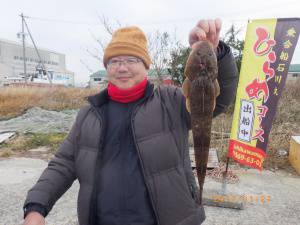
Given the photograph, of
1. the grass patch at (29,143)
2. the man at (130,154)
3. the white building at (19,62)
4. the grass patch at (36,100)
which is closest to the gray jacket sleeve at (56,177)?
the man at (130,154)

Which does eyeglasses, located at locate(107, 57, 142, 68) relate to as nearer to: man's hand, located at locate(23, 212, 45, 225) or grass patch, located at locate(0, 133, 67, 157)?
man's hand, located at locate(23, 212, 45, 225)

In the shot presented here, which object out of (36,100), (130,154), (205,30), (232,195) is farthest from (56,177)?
(36,100)

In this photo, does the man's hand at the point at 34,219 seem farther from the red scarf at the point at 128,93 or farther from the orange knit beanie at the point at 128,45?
the orange knit beanie at the point at 128,45

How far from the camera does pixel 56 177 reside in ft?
6.15

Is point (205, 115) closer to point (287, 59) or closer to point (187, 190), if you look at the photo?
point (187, 190)

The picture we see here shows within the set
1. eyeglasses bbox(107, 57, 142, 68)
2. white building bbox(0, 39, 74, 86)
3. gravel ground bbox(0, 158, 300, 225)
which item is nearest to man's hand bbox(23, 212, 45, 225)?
eyeglasses bbox(107, 57, 142, 68)

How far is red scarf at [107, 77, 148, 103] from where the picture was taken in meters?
1.87

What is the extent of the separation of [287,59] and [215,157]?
10.4ft

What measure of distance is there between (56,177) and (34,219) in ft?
1.01

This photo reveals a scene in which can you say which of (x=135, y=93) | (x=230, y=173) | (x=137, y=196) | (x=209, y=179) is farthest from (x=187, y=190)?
(x=230, y=173)

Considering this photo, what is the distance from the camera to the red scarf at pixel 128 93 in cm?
187

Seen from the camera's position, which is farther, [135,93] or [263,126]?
[263,126]

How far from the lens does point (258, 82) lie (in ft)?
12.9

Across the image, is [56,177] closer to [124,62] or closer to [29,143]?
[124,62]
